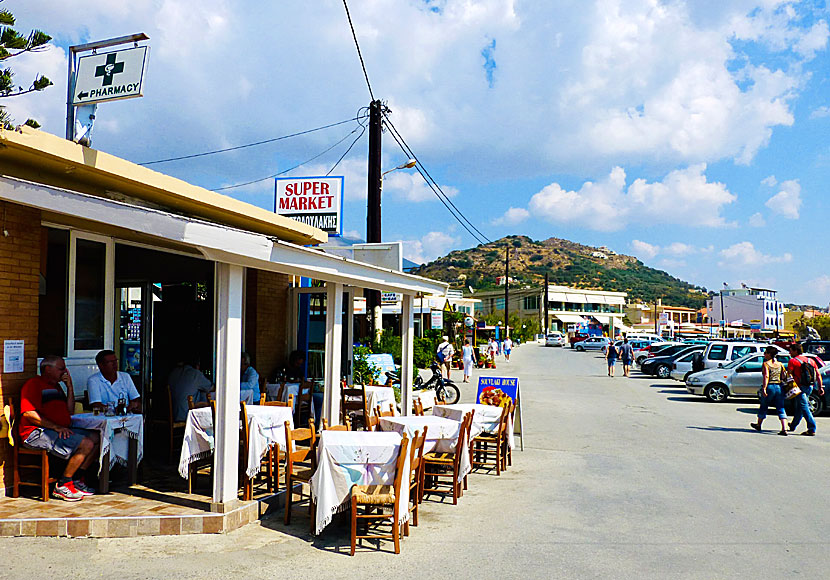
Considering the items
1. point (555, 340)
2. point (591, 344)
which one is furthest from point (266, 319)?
point (555, 340)

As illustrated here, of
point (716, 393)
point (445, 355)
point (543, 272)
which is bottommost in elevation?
point (716, 393)

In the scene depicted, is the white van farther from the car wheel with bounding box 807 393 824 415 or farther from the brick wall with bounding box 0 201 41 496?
the brick wall with bounding box 0 201 41 496

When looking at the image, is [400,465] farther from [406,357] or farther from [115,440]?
[406,357]

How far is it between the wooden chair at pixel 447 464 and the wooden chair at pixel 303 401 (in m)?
2.70

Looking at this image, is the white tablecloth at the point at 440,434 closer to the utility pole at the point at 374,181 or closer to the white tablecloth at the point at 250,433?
the white tablecloth at the point at 250,433

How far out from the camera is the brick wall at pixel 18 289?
22.8ft

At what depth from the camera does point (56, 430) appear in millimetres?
6988

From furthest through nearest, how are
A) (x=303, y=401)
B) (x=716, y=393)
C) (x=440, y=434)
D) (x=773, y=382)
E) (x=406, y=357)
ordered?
(x=716, y=393) < (x=773, y=382) < (x=406, y=357) < (x=303, y=401) < (x=440, y=434)

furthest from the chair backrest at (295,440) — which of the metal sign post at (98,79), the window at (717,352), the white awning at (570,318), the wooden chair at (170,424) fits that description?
the white awning at (570,318)

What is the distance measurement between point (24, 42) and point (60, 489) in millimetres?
4283

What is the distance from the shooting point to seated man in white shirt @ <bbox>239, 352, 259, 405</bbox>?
10446mm

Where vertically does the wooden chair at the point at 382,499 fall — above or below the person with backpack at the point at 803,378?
below

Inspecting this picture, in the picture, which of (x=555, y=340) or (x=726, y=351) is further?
(x=555, y=340)

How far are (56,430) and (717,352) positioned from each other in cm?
2472
